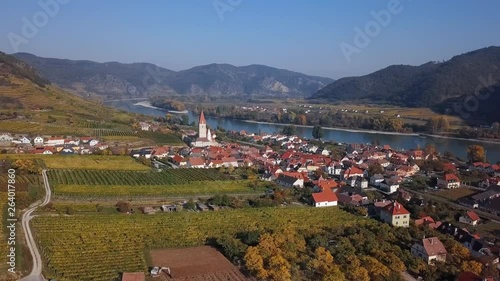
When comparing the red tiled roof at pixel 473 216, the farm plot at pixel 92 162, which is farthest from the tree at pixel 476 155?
the farm plot at pixel 92 162

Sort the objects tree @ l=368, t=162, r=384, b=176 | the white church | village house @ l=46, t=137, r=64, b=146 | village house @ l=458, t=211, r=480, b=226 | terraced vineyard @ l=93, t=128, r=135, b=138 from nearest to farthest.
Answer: village house @ l=458, t=211, r=480, b=226
tree @ l=368, t=162, r=384, b=176
village house @ l=46, t=137, r=64, b=146
the white church
terraced vineyard @ l=93, t=128, r=135, b=138

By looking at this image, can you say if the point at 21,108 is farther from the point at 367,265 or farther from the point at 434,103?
the point at 434,103

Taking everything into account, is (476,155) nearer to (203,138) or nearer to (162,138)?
(203,138)

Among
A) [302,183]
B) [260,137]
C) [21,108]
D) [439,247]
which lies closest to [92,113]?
[21,108]

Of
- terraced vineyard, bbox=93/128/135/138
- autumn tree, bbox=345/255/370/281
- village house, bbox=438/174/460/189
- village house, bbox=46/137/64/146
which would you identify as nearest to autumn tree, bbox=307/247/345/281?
autumn tree, bbox=345/255/370/281

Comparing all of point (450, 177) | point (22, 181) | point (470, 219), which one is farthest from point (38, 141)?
point (470, 219)

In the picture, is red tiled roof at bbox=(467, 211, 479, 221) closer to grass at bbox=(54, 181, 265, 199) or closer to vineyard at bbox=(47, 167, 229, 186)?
grass at bbox=(54, 181, 265, 199)

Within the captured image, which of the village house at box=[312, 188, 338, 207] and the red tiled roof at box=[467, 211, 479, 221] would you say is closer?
the red tiled roof at box=[467, 211, 479, 221]
